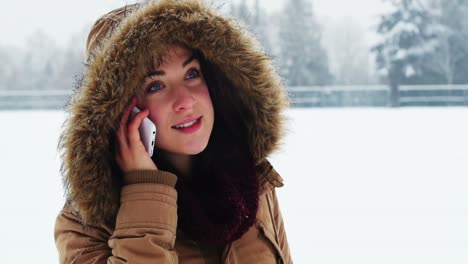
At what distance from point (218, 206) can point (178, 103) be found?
20 cm

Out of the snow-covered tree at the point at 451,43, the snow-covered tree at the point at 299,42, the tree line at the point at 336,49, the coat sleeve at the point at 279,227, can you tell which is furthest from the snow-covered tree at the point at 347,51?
the coat sleeve at the point at 279,227

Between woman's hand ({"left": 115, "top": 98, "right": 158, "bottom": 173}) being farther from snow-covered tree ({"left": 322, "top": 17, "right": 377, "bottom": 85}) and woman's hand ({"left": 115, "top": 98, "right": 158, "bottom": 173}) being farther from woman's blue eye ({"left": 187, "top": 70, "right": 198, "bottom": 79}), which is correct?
snow-covered tree ({"left": 322, "top": 17, "right": 377, "bottom": 85})

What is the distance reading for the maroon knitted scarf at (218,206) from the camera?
2.87 feet

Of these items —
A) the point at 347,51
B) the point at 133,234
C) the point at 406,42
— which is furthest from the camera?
the point at 406,42

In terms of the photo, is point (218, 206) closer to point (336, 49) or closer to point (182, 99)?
point (182, 99)

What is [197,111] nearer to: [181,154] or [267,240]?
[181,154]

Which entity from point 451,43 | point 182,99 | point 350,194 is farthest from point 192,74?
point 451,43

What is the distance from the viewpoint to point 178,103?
825 mm

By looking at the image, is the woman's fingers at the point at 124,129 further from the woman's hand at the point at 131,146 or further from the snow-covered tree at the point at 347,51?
the snow-covered tree at the point at 347,51

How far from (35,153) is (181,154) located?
4613 millimetres

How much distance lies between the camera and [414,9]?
1071cm

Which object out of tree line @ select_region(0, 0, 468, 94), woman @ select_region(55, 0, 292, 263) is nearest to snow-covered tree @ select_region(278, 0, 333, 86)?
tree line @ select_region(0, 0, 468, 94)

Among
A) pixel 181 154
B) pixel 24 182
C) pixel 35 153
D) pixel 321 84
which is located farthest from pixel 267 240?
pixel 321 84

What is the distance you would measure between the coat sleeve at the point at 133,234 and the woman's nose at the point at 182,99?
12cm
